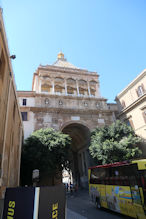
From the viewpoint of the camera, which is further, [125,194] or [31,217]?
[125,194]

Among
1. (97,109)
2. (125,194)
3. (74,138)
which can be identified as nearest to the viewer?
(125,194)

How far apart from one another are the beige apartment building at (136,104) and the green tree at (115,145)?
1643 millimetres

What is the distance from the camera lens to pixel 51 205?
204 cm

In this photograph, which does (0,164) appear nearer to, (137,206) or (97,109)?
(137,206)

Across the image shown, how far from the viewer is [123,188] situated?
7.60 metres

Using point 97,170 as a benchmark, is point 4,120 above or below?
above

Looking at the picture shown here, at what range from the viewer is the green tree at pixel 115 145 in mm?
15523

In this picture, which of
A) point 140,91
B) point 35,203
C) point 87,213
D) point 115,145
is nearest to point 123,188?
point 87,213

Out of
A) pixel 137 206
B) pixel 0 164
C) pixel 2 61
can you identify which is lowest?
pixel 137 206

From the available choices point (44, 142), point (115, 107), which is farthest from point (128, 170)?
point (115, 107)

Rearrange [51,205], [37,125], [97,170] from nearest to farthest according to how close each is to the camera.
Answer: [51,205] < [97,170] < [37,125]

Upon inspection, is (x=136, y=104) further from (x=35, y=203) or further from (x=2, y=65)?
(x=35, y=203)

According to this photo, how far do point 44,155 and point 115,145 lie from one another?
7310 millimetres

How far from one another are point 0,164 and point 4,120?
1.69 m
